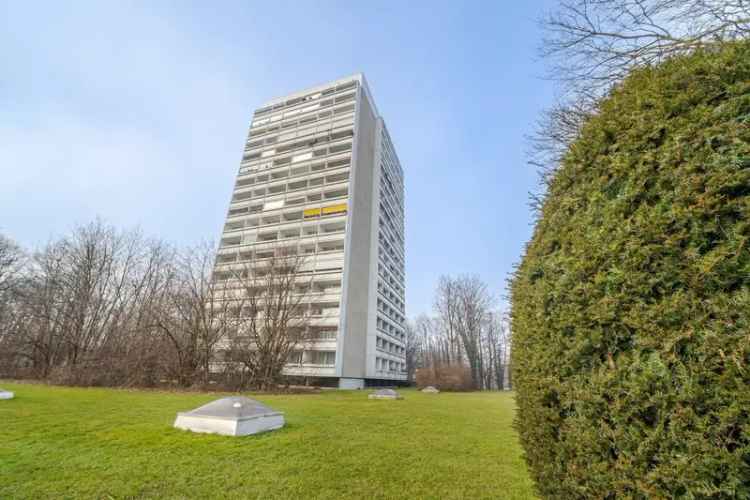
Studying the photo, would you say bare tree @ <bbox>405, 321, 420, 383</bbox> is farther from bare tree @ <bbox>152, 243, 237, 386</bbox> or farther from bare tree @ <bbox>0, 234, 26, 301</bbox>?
bare tree @ <bbox>0, 234, 26, 301</bbox>

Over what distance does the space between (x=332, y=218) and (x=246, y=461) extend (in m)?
28.6

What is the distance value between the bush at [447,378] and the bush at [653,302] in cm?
3330

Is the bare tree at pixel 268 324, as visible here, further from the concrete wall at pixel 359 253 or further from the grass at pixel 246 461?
the grass at pixel 246 461

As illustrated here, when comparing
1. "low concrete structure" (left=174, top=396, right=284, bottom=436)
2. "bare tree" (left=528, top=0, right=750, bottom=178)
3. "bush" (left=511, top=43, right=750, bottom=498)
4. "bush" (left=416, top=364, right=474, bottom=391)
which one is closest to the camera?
"bush" (left=511, top=43, right=750, bottom=498)

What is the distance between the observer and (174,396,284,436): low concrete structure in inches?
232

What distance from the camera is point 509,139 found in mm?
7914

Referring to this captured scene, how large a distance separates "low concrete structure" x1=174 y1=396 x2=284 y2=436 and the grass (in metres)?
0.22

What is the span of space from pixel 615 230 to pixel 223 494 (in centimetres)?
427

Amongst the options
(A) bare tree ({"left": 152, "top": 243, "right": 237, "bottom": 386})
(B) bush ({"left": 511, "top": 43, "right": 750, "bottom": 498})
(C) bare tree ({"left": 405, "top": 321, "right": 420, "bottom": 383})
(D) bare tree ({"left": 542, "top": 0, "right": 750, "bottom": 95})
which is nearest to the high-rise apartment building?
(A) bare tree ({"left": 152, "top": 243, "right": 237, "bottom": 386})

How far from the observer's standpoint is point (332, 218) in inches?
1275

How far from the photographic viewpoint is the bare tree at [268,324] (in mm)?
18953

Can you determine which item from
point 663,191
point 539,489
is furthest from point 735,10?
point 539,489

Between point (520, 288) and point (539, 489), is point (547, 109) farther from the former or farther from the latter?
point (539, 489)

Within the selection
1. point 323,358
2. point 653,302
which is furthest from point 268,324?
point 653,302
